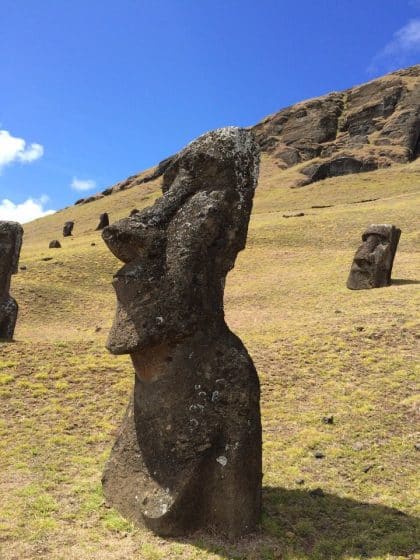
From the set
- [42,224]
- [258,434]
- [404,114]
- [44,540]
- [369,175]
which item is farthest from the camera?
[404,114]

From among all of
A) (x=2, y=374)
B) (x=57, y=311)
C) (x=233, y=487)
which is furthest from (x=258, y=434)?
(x=57, y=311)

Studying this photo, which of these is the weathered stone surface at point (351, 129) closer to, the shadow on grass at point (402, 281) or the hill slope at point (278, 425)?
the shadow on grass at point (402, 281)

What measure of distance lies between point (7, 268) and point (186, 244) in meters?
11.8

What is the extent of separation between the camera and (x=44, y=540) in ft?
18.7

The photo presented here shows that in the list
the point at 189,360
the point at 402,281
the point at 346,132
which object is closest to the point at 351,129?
the point at 346,132

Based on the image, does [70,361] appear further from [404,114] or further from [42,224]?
[404,114]

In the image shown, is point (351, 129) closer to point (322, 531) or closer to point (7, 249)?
point (7, 249)

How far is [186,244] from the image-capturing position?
239 inches

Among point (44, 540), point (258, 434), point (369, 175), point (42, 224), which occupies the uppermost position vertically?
point (369, 175)

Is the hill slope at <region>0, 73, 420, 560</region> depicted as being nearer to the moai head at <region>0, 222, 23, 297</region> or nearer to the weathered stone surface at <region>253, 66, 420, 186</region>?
the moai head at <region>0, 222, 23, 297</region>

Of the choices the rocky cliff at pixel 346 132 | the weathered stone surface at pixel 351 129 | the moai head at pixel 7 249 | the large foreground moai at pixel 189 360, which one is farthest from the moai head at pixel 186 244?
the rocky cliff at pixel 346 132

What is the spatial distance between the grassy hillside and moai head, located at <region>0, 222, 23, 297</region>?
1925 mm

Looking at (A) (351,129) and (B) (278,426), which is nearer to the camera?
(B) (278,426)

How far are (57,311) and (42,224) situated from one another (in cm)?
6707
